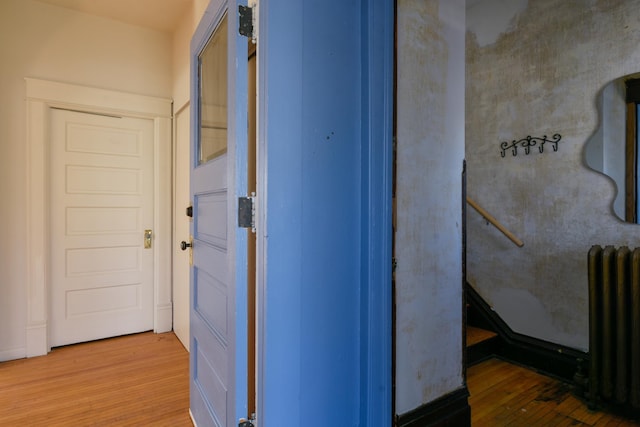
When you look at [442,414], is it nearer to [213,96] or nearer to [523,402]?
[523,402]

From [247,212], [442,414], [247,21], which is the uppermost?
[247,21]

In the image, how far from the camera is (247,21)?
3.90ft

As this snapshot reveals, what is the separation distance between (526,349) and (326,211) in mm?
2256

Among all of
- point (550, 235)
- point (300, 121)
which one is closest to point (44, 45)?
point (300, 121)

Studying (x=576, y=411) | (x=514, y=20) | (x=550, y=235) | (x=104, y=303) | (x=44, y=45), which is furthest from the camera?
(x=104, y=303)

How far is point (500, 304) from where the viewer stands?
110 inches

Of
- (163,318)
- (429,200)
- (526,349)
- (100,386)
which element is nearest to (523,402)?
(526,349)

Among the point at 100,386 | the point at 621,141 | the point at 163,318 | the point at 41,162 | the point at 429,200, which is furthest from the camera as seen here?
the point at 163,318

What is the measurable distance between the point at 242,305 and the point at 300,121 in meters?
0.66

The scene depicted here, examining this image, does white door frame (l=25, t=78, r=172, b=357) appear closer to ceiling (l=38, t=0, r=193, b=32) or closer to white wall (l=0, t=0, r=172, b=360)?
white wall (l=0, t=0, r=172, b=360)

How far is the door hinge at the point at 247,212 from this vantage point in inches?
46.1

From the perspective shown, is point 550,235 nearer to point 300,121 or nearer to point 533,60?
point 533,60

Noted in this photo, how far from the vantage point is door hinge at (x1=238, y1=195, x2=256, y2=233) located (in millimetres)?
1172

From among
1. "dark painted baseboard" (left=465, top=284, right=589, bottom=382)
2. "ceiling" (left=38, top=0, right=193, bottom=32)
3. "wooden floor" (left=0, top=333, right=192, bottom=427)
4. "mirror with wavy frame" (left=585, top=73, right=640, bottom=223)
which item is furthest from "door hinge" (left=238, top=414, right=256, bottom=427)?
"ceiling" (left=38, top=0, right=193, bottom=32)
